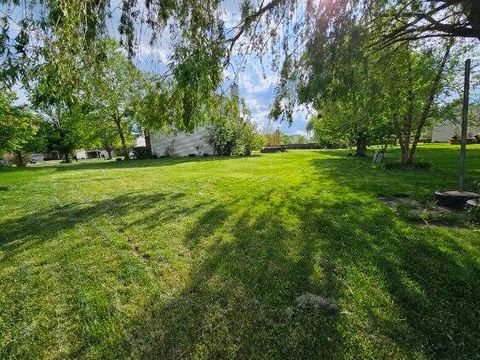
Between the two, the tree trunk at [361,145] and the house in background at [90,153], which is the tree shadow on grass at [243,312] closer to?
the tree trunk at [361,145]

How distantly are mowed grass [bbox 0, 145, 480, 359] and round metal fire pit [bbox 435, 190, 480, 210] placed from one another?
122cm

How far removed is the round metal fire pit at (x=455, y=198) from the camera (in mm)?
5945

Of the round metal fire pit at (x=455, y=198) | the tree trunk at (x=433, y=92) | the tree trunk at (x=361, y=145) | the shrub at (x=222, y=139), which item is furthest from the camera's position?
the shrub at (x=222, y=139)

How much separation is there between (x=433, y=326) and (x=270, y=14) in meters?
5.00

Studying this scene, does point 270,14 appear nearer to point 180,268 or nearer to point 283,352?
point 180,268

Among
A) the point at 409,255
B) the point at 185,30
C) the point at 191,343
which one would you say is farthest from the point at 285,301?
the point at 185,30

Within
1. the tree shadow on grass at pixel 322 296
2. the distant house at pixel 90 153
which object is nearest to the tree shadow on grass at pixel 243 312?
the tree shadow on grass at pixel 322 296

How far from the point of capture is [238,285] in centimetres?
326

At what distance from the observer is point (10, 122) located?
16656 mm

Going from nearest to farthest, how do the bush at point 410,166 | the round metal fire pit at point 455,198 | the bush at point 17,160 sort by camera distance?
the round metal fire pit at point 455,198
the bush at point 410,166
the bush at point 17,160

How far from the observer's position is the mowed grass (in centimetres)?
243

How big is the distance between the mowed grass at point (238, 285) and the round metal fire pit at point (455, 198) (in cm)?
122

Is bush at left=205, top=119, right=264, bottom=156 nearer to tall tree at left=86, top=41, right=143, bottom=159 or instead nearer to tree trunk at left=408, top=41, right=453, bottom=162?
tall tree at left=86, top=41, right=143, bottom=159

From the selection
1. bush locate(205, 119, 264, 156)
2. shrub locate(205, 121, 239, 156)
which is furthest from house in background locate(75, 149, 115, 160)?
bush locate(205, 119, 264, 156)
